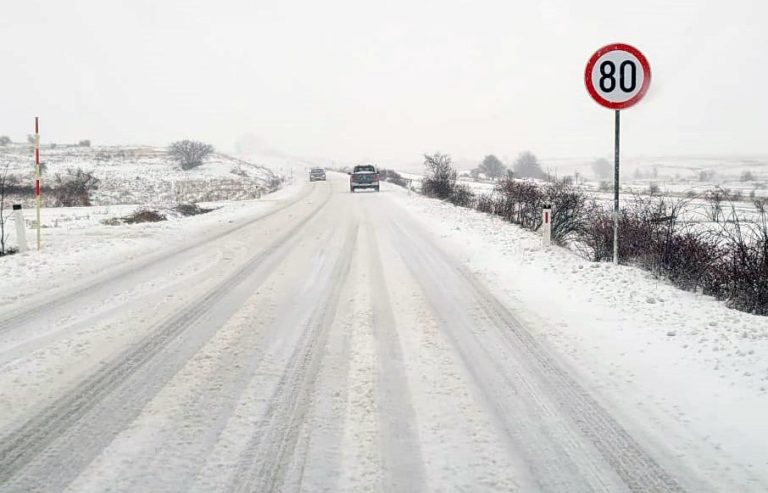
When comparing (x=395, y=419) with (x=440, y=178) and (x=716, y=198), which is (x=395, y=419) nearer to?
(x=716, y=198)

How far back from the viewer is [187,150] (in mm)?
62938

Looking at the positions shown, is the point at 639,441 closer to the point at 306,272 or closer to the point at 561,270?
the point at 561,270

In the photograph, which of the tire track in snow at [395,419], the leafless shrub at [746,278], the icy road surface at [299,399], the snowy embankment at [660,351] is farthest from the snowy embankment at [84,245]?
the leafless shrub at [746,278]

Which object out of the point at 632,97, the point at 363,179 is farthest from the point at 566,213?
Result: the point at 363,179

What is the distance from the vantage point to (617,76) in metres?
8.00

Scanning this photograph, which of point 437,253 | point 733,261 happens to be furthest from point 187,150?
point 733,261

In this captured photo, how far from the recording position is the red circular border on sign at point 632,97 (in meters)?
7.87

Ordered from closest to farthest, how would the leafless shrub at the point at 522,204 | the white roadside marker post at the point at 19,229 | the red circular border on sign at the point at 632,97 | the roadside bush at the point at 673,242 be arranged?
1. the roadside bush at the point at 673,242
2. the red circular border on sign at the point at 632,97
3. the white roadside marker post at the point at 19,229
4. the leafless shrub at the point at 522,204

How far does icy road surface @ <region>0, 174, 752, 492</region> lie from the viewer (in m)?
2.97

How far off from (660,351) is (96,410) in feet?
15.2

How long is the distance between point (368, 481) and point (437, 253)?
26.5ft

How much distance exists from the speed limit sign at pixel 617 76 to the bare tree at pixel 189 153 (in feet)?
190

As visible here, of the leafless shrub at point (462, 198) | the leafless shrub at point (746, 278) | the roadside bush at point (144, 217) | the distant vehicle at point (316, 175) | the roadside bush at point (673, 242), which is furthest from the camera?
the distant vehicle at point (316, 175)

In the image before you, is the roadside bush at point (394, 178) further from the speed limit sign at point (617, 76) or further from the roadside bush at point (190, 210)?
the speed limit sign at point (617, 76)
